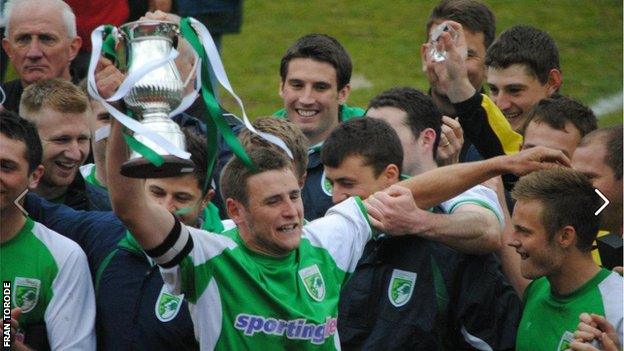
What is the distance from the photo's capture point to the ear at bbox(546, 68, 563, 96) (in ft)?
26.2

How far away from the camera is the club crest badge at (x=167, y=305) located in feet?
19.5

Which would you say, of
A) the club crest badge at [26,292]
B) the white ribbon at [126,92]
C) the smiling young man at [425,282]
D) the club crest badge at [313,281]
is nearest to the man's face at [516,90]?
the smiling young man at [425,282]

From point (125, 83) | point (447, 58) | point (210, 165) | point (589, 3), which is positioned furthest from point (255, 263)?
point (589, 3)

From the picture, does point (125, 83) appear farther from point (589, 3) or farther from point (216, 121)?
point (589, 3)

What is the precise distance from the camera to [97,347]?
608 cm

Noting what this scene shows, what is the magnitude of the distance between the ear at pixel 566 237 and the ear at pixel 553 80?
212 centimetres

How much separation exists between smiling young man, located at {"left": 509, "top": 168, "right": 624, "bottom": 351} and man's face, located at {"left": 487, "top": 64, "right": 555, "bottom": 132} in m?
1.88

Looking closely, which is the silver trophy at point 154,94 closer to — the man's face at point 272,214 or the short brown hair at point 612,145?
the man's face at point 272,214

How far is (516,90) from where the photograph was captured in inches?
312

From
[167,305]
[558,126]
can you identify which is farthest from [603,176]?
[167,305]

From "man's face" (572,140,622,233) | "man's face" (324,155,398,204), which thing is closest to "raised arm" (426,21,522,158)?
"man's face" (572,140,622,233)

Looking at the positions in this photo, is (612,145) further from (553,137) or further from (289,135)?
(289,135)

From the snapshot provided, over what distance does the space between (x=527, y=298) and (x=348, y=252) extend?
2.76ft

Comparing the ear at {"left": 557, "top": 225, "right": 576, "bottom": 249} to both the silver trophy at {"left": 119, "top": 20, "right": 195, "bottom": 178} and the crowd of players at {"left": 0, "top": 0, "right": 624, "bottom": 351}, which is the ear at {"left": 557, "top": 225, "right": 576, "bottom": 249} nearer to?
the crowd of players at {"left": 0, "top": 0, "right": 624, "bottom": 351}
